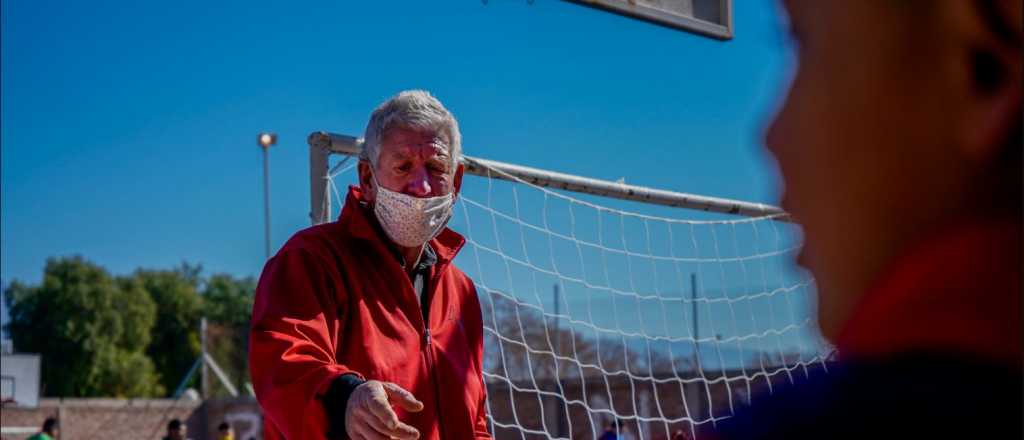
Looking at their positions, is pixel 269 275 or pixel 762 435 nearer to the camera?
pixel 762 435

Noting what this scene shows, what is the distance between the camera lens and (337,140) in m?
4.21

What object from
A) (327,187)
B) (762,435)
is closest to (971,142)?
(762,435)

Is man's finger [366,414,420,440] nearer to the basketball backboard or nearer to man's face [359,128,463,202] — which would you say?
man's face [359,128,463,202]

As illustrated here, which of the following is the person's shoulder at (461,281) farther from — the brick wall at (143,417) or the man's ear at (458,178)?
the brick wall at (143,417)

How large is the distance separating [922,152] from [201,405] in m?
34.8

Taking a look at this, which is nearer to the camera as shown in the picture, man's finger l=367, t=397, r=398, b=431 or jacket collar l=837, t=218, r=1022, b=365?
jacket collar l=837, t=218, r=1022, b=365

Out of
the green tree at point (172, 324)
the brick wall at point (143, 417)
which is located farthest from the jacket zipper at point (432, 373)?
the green tree at point (172, 324)

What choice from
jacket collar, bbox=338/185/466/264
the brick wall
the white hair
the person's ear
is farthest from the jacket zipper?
the brick wall

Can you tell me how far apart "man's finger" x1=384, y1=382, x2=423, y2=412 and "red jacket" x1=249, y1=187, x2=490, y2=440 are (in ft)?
0.54

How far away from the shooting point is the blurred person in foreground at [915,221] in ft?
1.80

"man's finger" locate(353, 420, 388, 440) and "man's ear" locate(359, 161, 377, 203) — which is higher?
"man's ear" locate(359, 161, 377, 203)

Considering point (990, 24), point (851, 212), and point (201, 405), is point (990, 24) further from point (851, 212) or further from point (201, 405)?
point (201, 405)

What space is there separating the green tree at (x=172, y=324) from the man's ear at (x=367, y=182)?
2391 inches

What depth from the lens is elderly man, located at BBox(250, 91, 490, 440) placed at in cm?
223
